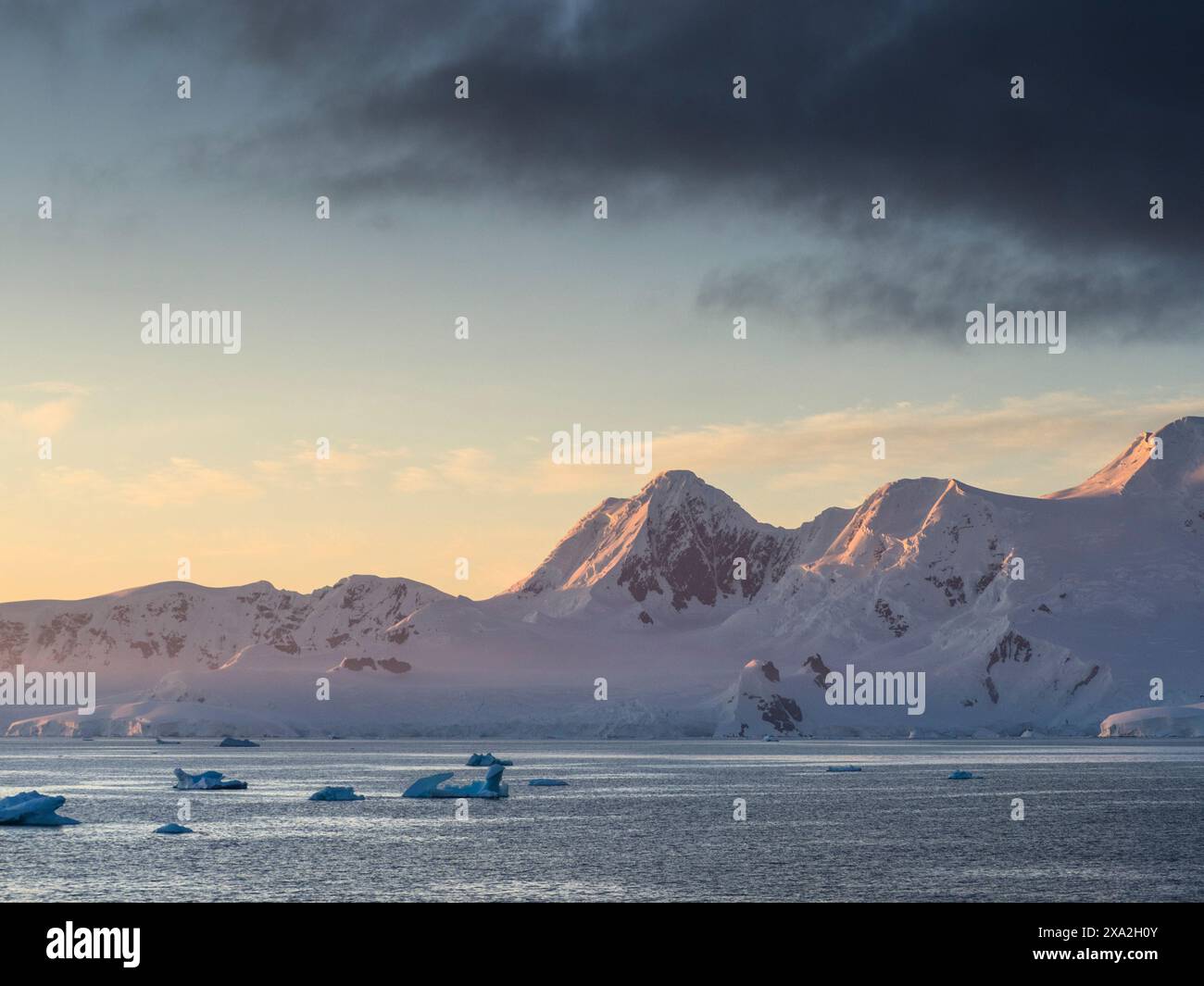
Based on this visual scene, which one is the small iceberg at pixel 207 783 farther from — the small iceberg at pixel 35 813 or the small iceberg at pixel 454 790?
the small iceberg at pixel 35 813

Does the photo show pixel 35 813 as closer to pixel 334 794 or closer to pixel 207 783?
pixel 334 794

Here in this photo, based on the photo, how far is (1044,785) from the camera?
14588 cm

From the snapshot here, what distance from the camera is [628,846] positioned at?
80312 mm

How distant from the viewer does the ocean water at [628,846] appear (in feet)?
205

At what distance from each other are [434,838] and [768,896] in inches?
1227

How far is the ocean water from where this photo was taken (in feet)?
205
